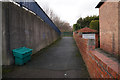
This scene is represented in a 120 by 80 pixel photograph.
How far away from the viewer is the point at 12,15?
3.91m

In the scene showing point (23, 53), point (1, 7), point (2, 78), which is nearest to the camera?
point (2, 78)

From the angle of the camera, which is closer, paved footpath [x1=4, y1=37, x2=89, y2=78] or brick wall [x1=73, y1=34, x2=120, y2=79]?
brick wall [x1=73, y1=34, x2=120, y2=79]

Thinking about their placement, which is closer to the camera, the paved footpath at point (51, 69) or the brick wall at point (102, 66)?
the brick wall at point (102, 66)

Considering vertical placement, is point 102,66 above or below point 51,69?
above

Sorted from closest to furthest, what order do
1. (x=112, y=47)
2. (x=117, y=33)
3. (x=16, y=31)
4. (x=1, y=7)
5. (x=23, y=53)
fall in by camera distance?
(x=1, y=7) → (x=23, y=53) → (x=16, y=31) → (x=117, y=33) → (x=112, y=47)

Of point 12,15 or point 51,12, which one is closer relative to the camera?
point 12,15

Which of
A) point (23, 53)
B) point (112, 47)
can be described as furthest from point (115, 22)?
point (23, 53)

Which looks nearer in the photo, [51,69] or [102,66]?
[102,66]

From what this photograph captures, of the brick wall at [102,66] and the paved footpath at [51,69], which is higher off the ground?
the brick wall at [102,66]

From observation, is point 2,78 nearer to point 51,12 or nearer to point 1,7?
point 1,7

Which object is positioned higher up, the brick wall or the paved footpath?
the brick wall

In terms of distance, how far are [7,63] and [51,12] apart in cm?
2742

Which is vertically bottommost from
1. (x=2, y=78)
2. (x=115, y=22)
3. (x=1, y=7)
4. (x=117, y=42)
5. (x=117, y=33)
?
(x=2, y=78)

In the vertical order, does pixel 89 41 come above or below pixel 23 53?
above
